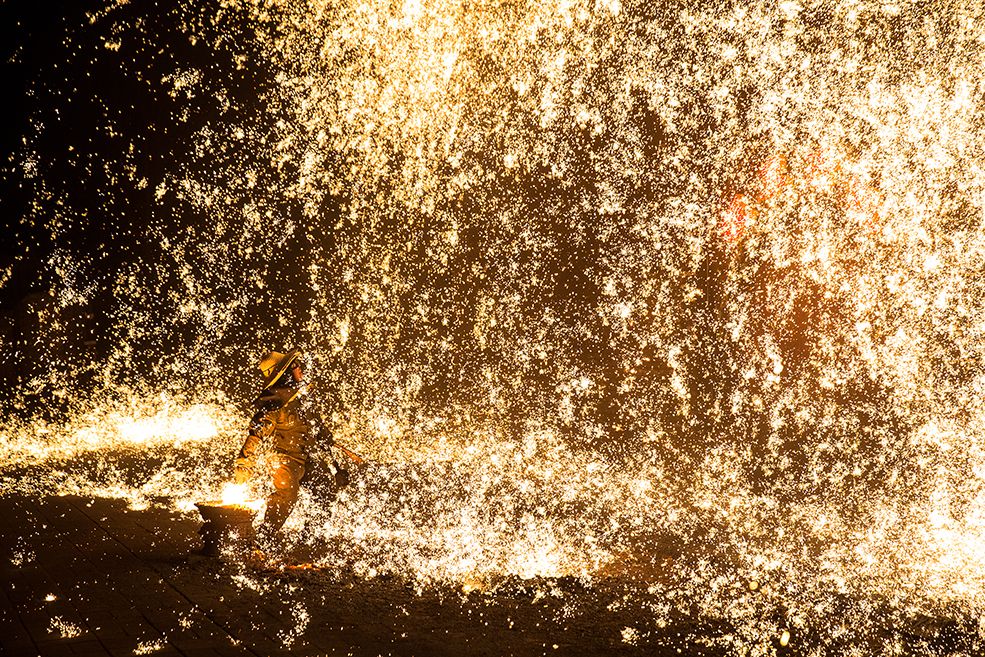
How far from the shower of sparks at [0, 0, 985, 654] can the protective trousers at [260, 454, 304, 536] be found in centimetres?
70

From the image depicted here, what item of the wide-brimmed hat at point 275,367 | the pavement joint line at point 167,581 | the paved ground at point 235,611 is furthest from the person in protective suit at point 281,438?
the pavement joint line at point 167,581

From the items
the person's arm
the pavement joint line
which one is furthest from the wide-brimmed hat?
the pavement joint line

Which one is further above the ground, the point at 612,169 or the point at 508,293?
the point at 612,169

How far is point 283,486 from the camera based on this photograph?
545 centimetres

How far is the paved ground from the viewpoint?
361 cm

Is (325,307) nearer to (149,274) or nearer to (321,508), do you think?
(149,274)

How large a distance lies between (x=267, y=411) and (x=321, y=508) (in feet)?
6.81

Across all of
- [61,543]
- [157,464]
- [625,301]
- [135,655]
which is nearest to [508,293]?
[625,301]

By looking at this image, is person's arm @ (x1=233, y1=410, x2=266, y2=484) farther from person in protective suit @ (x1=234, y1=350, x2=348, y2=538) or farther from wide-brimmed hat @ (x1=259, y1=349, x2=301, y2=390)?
wide-brimmed hat @ (x1=259, y1=349, x2=301, y2=390)

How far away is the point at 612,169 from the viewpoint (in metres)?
13.6

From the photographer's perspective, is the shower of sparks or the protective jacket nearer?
the protective jacket

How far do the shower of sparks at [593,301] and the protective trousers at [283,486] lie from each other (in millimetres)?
697

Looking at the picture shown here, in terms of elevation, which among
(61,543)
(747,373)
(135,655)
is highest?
(747,373)

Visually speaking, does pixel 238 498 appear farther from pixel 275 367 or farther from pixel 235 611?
pixel 235 611
